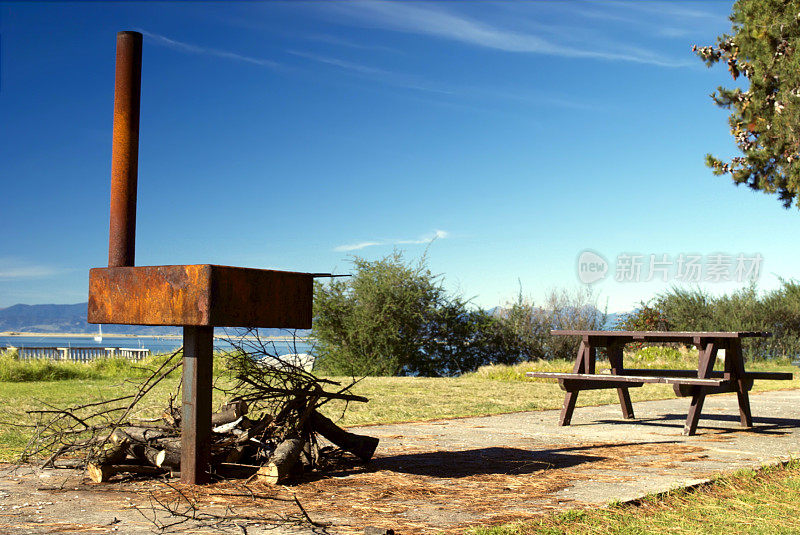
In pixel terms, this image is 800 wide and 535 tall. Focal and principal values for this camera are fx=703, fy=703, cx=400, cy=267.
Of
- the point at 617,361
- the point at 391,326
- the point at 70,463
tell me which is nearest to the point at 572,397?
the point at 617,361

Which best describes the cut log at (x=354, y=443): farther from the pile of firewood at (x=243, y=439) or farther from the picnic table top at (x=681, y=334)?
the picnic table top at (x=681, y=334)

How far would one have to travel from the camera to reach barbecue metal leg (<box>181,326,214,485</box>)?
4.37 metres

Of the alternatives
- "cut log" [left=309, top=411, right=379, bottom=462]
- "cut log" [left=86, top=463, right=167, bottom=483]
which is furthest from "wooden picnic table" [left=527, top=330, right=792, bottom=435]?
"cut log" [left=86, top=463, right=167, bottom=483]

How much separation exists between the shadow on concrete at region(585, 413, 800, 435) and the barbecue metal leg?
15.5 ft

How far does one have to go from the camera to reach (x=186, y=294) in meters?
4.15

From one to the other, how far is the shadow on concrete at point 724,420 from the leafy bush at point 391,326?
13731mm

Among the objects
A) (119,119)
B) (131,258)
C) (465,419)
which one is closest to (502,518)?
(131,258)

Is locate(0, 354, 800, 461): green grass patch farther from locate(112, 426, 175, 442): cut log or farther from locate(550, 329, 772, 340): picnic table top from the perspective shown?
locate(550, 329, 772, 340): picnic table top

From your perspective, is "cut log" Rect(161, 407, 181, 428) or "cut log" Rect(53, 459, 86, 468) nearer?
"cut log" Rect(53, 459, 86, 468)

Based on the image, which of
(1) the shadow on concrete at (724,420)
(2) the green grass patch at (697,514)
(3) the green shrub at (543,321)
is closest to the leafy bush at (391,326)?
(3) the green shrub at (543,321)

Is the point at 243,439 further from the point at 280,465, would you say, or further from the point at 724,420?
the point at 724,420

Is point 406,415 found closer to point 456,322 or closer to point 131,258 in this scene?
point 131,258

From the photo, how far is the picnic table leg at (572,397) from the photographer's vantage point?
741 cm

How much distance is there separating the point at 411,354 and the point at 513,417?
1422 cm
